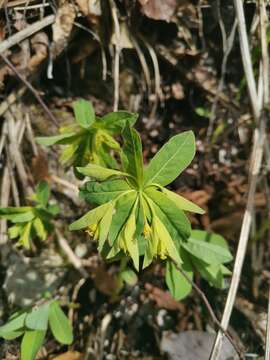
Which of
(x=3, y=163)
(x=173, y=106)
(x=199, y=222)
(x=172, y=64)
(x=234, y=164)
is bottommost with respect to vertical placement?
(x=199, y=222)

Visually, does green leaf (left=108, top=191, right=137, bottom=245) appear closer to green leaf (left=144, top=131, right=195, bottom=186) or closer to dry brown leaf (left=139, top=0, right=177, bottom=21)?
green leaf (left=144, top=131, right=195, bottom=186)

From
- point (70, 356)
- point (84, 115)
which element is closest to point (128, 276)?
point (70, 356)

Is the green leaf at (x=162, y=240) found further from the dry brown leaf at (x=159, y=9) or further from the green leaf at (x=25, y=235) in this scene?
the dry brown leaf at (x=159, y=9)

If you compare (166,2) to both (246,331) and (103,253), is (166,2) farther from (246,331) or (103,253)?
(246,331)

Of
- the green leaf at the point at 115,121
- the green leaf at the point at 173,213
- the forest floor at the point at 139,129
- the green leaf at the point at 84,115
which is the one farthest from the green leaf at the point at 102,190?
the forest floor at the point at 139,129

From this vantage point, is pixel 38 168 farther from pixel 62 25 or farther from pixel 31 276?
pixel 62 25

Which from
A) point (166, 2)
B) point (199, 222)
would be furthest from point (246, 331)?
point (166, 2)
